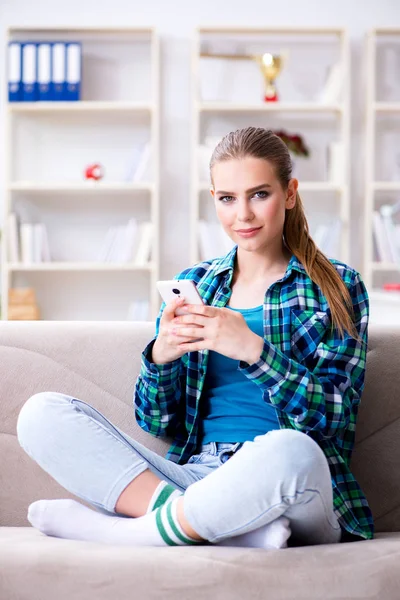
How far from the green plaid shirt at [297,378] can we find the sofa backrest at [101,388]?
104 millimetres

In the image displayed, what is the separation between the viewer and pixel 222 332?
1.38 metres

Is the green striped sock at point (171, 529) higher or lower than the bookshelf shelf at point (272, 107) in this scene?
lower

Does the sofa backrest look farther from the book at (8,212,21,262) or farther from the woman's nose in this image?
the book at (8,212,21,262)

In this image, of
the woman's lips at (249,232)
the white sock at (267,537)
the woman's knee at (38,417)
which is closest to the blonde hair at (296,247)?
the woman's lips at (249,232)

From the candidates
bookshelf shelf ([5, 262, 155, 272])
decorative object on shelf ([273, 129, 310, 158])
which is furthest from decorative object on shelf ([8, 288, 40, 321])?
decorative object on shelf ([273, 129, 310, 158])

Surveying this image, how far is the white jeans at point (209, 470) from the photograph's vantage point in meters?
1.20

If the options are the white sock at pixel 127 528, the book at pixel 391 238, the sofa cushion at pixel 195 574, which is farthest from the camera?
the book at pixel 391 238

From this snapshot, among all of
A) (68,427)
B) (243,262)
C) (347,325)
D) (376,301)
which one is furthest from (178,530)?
(376,301)

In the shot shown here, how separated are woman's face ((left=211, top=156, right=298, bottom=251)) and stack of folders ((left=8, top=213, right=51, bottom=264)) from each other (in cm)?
308

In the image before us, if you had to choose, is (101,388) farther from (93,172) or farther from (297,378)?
(93,172)

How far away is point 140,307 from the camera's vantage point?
182 inches

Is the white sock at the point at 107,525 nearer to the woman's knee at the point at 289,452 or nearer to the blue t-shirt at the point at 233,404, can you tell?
the woman's knee at the point at 289,452

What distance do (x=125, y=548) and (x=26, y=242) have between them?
3.48 m

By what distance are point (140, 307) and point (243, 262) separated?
116 inches
